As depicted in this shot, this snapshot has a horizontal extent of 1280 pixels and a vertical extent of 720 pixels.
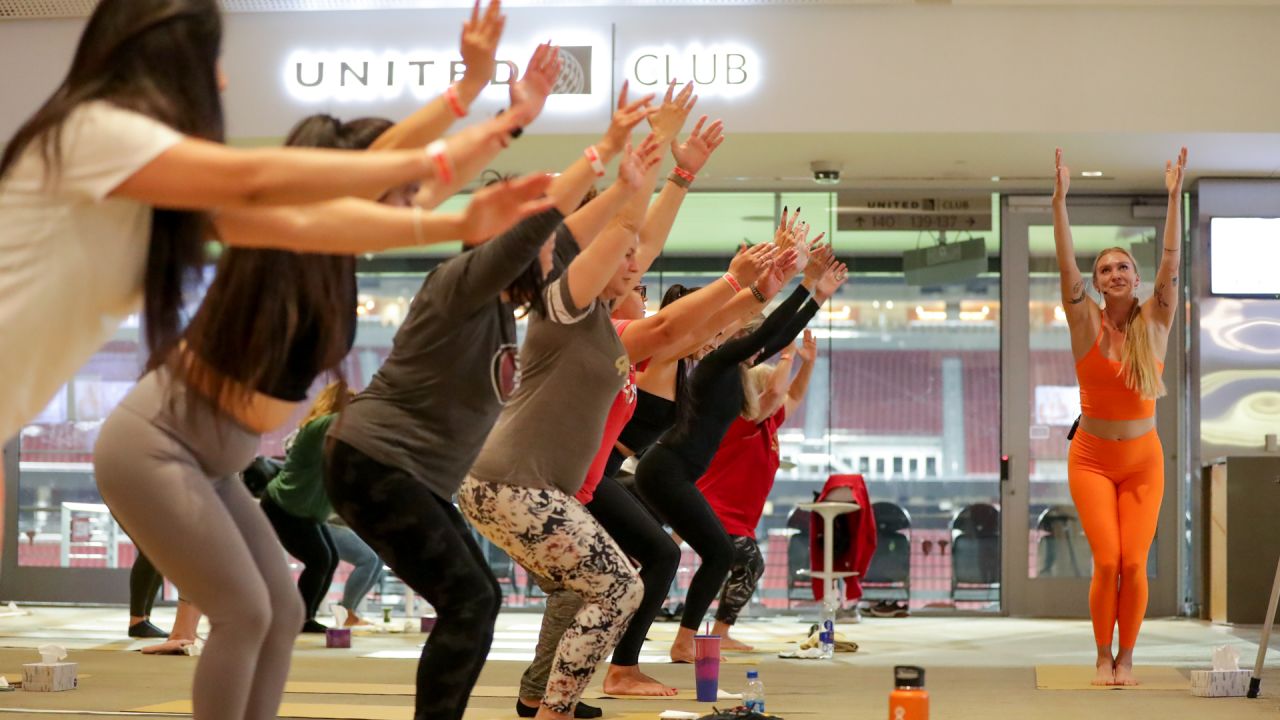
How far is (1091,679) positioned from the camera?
528 cm

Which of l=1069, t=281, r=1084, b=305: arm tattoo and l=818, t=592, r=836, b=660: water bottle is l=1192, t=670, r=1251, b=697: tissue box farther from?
l=818, t=592, r=836, b=660: water bottle

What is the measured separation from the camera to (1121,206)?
31.8 feet

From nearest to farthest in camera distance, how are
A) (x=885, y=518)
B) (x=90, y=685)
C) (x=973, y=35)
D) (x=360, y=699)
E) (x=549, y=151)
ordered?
(x=360, y=699)
(x=90, y=685)
(x=973, y=35)
(x=549, y=151)
(x=885, y=518)

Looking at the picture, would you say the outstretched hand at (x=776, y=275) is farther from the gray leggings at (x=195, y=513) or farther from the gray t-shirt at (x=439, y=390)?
the gray leggings at (x=195, y=513)

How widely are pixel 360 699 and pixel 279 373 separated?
266cm

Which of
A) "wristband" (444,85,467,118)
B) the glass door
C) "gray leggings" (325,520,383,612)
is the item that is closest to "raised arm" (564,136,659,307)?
"wristband" (444,85,467,118)

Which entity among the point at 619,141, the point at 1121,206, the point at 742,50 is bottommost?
the point at 619,141

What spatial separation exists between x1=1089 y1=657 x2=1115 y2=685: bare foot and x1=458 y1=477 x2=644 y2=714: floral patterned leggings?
2.32m

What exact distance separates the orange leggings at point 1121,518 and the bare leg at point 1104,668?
0.03 metres

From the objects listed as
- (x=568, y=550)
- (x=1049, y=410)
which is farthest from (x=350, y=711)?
(x=1049, y=410)

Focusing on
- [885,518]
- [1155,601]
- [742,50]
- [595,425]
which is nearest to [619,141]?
[595,425]

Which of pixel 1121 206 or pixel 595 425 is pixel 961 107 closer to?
pixel 1121 206

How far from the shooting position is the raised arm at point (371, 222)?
184 cm

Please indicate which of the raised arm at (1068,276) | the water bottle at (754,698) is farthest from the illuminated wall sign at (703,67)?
the water bottle at (754,698)
